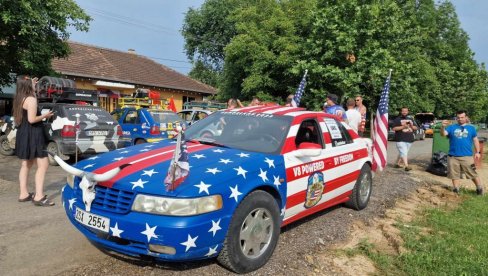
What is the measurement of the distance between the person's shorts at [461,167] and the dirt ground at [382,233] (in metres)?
0.46

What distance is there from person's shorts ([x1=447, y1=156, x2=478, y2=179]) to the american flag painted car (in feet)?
16.3

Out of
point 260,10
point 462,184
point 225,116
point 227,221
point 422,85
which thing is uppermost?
point 260,10

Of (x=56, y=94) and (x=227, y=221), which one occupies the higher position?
(x=56, y=94)

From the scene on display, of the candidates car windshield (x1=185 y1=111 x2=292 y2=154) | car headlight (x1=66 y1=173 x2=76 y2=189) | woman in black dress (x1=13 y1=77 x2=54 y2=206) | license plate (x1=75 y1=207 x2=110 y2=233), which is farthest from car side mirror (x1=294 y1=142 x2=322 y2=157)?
woman in black dress (x1=13 y1=77 x2=54 y2=206)

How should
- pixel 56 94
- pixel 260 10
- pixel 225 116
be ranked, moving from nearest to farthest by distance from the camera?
1. pixel 225 116
2. pixel 56 94
3. pixel 260 10

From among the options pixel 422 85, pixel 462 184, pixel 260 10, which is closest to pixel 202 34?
pixel 260 10

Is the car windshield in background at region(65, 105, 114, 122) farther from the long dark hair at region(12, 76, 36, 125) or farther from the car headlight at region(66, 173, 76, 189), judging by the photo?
the car headlight at region(66, 173, 76, 189)

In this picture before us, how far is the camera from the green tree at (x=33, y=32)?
1054cm

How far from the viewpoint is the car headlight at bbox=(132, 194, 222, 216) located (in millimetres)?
3289

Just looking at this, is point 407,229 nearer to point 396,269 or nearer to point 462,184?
point 396,269

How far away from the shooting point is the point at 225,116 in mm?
5238

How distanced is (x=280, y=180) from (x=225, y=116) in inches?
56.4

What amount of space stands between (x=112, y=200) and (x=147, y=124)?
8.66 metres

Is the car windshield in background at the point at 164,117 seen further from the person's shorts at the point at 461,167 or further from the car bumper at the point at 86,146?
the person's shorts at the point at 461,167
